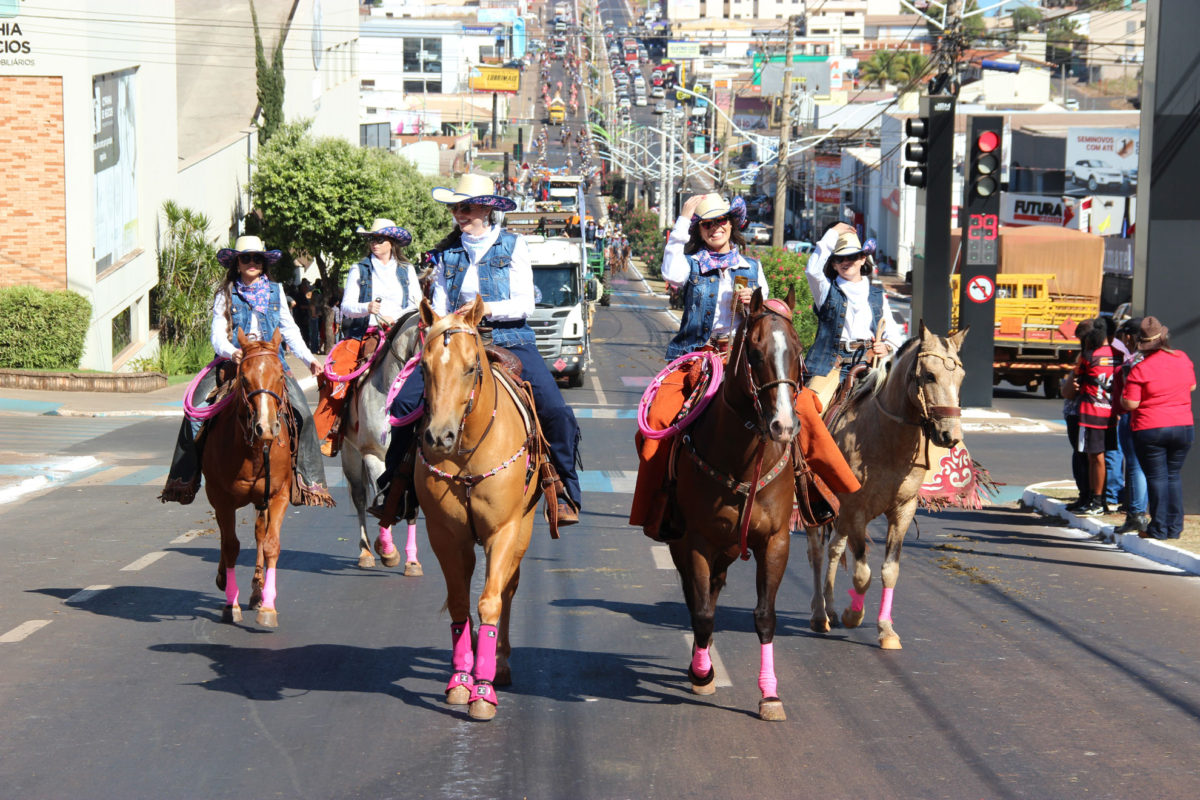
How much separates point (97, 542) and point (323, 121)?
1969 inches

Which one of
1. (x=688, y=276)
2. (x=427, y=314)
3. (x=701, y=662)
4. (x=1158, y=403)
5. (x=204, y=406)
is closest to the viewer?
(x=427, y=314)

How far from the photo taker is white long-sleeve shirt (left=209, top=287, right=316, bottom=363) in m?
10.5

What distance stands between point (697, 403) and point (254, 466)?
3485 millimetres

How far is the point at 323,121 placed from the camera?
61.2 m

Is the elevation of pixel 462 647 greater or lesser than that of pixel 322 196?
lesser

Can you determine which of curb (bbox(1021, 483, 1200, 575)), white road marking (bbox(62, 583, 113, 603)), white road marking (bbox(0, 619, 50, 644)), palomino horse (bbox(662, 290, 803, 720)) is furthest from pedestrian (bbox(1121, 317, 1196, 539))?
white road marking (bbox(0, 619, 50, 644))

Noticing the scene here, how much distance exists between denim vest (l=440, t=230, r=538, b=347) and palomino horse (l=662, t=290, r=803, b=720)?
1.35m

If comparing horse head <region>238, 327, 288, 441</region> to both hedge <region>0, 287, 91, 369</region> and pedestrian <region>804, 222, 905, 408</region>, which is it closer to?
pedestrian <region>804, 222, 905, 408</region>

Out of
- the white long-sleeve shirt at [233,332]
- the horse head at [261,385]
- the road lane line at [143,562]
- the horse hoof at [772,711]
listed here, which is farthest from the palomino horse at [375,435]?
the horse hoof at [772,711]

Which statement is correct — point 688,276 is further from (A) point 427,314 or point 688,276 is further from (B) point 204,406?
(B) point 204,406

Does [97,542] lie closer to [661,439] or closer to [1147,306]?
[661,439]

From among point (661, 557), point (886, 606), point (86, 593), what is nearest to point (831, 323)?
point (886, 606)

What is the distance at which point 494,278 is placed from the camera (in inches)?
344

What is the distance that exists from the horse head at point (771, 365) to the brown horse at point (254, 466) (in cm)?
362
